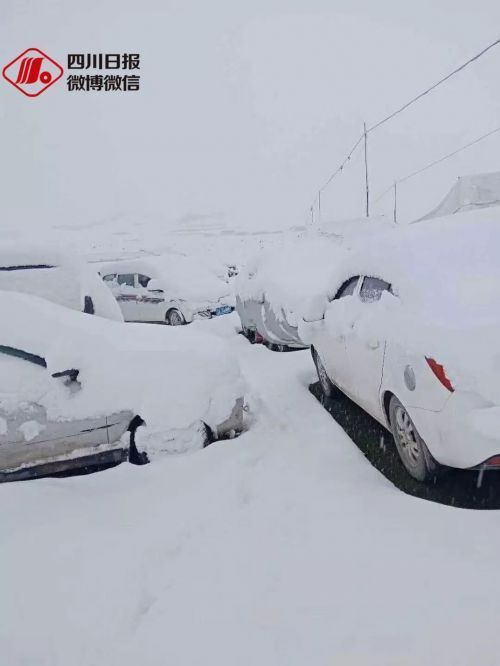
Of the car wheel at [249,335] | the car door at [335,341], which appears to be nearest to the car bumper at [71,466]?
the car door at [335,341]

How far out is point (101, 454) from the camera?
136 inches

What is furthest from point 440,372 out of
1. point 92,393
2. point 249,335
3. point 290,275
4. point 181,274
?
point 181,274

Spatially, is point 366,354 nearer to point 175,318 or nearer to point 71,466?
point 71,466

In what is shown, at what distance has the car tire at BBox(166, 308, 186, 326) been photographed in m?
10.8

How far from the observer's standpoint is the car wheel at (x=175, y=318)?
10.8 meters

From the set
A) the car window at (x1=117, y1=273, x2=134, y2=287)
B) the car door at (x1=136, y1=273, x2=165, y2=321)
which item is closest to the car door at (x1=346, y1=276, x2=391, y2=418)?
the car door at (x1=136, y1=273, x2=165, y2=321)

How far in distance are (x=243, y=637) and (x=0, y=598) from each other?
1.22m

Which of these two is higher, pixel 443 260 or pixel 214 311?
pixel 443 260

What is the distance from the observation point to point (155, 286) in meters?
11.3

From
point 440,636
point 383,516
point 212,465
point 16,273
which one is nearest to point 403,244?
point 383,516

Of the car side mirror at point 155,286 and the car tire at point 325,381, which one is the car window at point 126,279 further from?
the car tire at point 325,381

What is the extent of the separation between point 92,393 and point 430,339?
2.39m

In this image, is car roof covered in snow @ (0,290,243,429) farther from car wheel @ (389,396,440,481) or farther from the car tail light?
the car tail light

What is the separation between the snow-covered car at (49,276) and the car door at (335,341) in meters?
2.98
